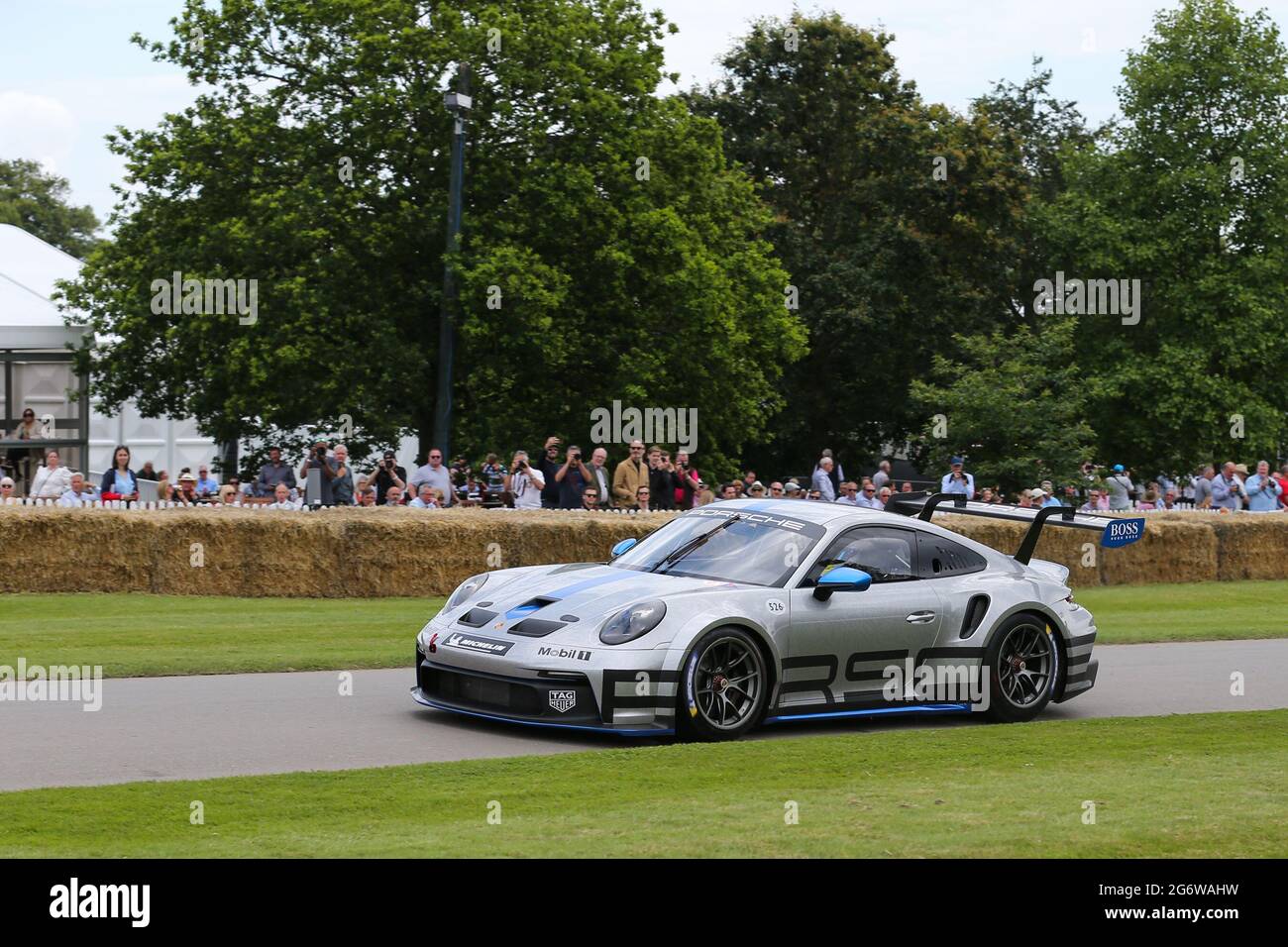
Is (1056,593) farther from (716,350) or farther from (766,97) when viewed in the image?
(766,97)

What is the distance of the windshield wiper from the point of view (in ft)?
37.0

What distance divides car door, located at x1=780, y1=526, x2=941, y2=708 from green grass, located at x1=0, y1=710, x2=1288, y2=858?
0.71 meters

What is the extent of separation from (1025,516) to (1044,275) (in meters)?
44.7

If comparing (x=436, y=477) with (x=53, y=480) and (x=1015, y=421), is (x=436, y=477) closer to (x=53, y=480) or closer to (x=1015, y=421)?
(x=53, y=480)

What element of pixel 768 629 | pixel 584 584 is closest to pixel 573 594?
pixel 584 584

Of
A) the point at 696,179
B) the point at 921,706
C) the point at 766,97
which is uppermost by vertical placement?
the point at 766,97

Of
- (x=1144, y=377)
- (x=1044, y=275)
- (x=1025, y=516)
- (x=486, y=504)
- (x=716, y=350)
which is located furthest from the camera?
(x=1044, y=275)

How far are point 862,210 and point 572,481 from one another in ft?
98.4

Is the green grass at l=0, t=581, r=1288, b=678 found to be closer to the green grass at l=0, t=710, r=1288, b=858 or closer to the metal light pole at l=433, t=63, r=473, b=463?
the green grass at l=0, t=710, r=1288, b=858

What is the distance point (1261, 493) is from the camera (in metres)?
29.4

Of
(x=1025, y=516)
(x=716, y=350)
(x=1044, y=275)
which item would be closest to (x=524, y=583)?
(x=1025, y=516)

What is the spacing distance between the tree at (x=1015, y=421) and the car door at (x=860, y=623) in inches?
767

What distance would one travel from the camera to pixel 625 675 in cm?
997
